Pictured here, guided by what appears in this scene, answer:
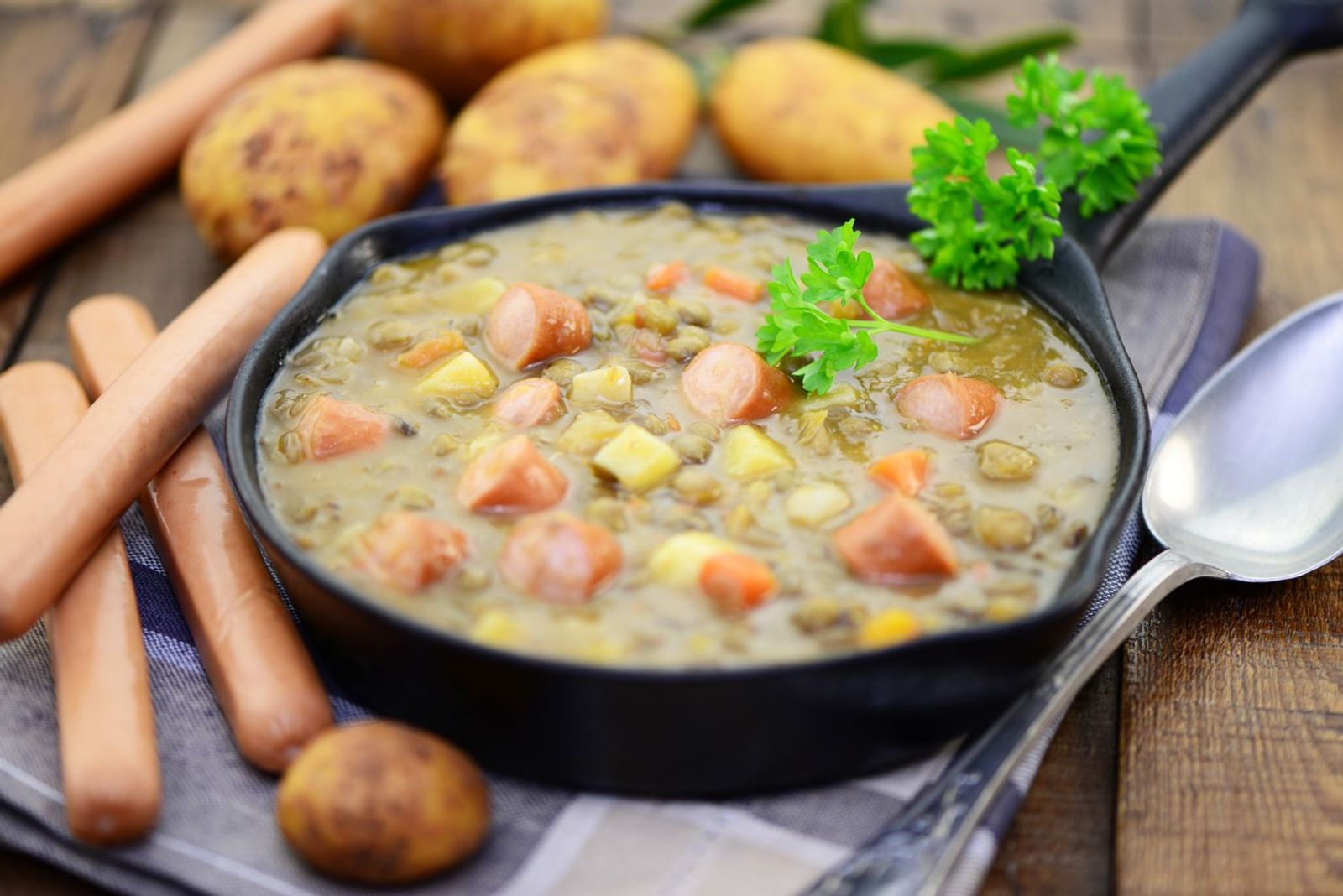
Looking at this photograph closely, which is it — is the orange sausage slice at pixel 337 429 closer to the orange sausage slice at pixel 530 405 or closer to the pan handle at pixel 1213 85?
the orange sausage slice at pixel 530 405

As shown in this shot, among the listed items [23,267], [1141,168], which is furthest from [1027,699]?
[23,267]

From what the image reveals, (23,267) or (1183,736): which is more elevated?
(23,267)

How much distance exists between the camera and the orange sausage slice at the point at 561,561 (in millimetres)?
2193

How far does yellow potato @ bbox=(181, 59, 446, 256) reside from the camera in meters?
3.57

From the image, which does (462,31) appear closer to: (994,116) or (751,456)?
(994,116)

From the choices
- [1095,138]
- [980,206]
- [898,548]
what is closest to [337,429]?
[898,548]

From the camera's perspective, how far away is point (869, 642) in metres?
2.12

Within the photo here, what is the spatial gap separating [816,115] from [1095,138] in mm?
957

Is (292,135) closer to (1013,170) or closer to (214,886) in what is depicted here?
(1013,170)

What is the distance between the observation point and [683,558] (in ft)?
7.34

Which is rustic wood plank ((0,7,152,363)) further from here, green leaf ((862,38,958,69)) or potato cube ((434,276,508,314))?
green leaf ((862,38,958,69))

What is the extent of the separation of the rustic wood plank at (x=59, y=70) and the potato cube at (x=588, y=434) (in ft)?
8.35

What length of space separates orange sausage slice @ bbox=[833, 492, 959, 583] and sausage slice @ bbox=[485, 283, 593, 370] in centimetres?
82

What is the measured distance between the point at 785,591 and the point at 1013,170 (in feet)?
4.05
